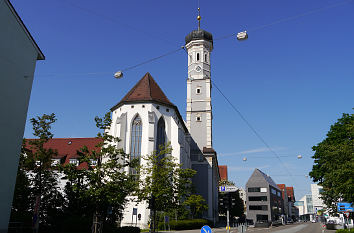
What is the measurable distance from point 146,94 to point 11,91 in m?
22.0

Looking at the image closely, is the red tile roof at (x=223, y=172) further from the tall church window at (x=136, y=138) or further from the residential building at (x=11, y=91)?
the residential building at (x=11, y=91)

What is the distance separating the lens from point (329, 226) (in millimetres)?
43562

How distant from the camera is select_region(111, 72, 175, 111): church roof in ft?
121

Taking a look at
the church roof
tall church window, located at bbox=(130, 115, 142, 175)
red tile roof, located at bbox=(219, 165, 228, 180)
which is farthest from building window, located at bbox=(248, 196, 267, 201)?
tall church window, located at bbox=(130, 115, 142, 175)

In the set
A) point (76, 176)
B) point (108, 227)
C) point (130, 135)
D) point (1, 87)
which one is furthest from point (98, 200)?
point (130, 135)

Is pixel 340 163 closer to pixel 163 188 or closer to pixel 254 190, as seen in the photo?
pixel 163 188

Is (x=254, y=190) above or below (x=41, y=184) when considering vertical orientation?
above

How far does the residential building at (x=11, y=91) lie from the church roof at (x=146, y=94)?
19.0 metres

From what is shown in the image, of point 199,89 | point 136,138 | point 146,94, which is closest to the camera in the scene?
point 136,138

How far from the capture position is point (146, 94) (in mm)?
37781

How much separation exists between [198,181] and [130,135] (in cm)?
2124

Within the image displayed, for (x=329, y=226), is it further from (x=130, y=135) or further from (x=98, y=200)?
(x=98, y=200)

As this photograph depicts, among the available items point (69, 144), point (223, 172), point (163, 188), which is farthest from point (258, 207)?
point (163, 188)

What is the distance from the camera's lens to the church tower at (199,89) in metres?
53.8
